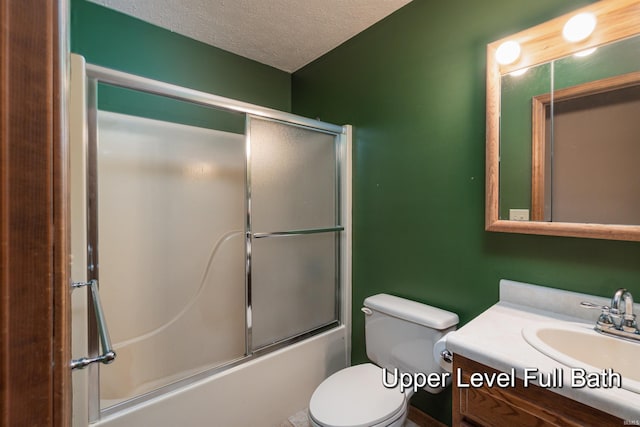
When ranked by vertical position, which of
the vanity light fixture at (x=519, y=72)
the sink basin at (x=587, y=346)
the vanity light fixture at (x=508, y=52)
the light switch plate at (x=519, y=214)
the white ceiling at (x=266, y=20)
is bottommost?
the sink basin at (x=587, y=346)

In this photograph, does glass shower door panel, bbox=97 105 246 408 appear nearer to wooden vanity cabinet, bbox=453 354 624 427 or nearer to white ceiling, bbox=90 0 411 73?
white ceiling, bbox=90 0 411 73

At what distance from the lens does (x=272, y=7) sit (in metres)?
1.62

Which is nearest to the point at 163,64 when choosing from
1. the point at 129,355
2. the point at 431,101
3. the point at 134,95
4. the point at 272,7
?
the point at 134,95

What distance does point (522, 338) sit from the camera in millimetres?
934

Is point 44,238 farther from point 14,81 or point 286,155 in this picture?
point 286,155

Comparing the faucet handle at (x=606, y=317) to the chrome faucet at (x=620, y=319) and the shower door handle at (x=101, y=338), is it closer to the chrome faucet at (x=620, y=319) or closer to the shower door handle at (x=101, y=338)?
the chrome faucet at (x=620, y=319)

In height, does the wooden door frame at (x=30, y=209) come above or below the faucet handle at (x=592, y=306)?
above

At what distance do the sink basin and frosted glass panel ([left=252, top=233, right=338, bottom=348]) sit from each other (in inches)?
48.0

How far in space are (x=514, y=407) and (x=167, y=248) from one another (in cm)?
186

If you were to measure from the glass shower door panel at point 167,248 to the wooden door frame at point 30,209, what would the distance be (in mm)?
1385

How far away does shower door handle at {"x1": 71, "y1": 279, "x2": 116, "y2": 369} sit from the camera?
2.20 feet

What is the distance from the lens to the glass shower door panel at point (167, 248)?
1662 millimetres

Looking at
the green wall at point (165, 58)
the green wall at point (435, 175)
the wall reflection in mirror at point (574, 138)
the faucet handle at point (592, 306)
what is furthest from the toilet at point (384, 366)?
the green wall at point (165, 58)

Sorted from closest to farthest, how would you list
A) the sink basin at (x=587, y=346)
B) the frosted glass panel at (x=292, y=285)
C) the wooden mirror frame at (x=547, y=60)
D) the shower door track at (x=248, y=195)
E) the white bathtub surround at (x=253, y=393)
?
the sink basin at (x=587, y=346) < the wooden mirror frame at (x=547, y=60) < the shower door track at (x=248, y=195) < the white bathtub surround at (x=253, y=393) < the frosted glass panel at (x=292, y=285)
